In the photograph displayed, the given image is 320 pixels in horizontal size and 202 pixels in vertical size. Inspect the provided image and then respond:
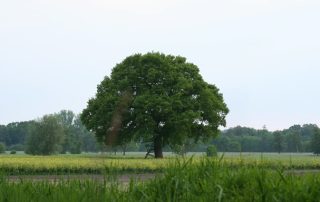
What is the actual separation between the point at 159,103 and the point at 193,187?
39953 millimetres

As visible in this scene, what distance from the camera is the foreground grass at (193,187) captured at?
420 cm

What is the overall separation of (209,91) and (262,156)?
142 feet

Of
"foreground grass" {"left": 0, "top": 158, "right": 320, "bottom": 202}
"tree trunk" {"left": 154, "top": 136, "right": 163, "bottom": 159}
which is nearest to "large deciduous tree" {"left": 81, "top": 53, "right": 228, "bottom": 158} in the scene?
"tree trunk" {"left": 154, "top": 136, "right": 163, "bottom": 159}

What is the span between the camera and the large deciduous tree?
1785 inches

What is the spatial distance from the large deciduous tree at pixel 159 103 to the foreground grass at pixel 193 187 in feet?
126

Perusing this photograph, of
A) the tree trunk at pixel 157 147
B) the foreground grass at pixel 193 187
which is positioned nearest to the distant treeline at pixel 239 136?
the tree trunk at pixel 157 147

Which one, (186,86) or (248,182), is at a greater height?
(186,86)

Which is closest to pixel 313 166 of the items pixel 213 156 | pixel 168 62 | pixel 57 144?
pixel 168 62

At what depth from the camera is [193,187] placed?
16.3 ft

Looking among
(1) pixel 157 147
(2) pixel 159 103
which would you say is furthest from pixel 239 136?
(2) pixel 159 103

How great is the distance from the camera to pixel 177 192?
5.04 m

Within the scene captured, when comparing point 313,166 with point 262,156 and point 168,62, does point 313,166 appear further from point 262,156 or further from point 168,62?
point 262,156

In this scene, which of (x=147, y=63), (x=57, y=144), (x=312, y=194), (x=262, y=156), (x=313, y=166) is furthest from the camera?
(x=57, y=144)

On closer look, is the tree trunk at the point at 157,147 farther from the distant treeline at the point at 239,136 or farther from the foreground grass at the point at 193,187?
the foreground grass at the point at 193,187
